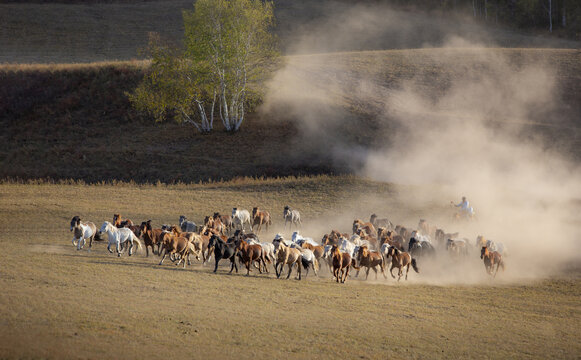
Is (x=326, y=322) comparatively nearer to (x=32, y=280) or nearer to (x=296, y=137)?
(x=32, y=280)

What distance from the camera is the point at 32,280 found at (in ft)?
55.4

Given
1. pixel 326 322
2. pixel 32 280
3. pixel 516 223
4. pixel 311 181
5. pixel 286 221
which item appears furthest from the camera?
pixel 311 181

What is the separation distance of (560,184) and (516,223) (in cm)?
1360

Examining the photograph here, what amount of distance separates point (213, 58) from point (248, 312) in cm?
4585

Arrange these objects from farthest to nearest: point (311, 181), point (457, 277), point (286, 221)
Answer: point (311, 181), point (286, 221), point (457, 277)

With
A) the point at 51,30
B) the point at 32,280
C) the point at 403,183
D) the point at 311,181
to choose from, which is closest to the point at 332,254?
the point at 32,280

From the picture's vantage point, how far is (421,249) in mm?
24500

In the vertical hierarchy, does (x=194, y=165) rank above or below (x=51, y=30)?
below

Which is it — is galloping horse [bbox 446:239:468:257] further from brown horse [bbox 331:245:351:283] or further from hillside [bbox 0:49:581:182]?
hillside [bbox 0:49:581:182]

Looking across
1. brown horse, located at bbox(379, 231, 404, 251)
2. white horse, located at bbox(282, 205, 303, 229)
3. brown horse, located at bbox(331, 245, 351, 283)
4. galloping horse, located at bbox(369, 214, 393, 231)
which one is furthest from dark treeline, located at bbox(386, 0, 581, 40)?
brown horse, located at bbox(331, 245, 351, 283)

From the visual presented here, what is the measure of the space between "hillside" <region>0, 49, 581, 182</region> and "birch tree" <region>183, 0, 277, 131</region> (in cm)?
588

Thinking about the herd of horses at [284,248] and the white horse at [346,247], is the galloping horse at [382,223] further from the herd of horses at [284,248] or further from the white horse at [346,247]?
the white horse at [346,247]

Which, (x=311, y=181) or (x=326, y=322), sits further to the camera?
(x=311, y=181)

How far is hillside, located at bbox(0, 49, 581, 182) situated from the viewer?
5369cm
